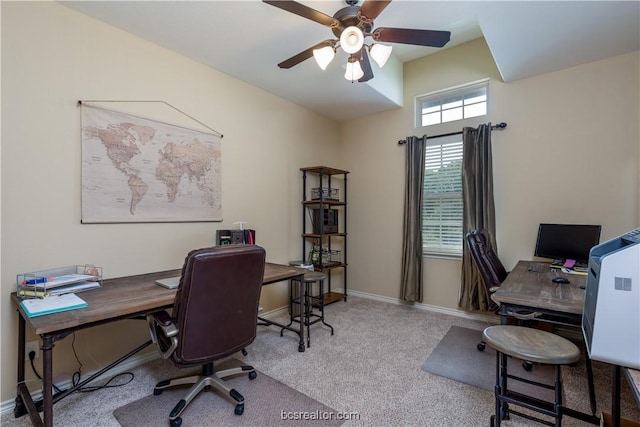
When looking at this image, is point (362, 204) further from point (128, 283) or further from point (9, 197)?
point (9, 197)

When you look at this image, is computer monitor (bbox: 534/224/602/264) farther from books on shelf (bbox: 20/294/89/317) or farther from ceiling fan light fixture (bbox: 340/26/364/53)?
books on shelf (bbox: 20/294/89/317)

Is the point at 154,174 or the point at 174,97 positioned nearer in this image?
the point at 154,174

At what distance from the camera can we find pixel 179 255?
2.76 metres

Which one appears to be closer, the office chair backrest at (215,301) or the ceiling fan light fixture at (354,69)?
the office chair backrest at (215,301)

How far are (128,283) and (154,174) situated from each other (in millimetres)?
930

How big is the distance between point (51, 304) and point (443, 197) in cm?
377

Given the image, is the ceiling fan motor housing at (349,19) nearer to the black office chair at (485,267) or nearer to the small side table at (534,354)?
the black office chair at (485,267)

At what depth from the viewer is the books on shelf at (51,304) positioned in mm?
1503

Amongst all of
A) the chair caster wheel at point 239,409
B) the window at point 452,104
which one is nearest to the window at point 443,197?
the window at point 452,104

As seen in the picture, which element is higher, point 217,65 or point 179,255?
point 217,65

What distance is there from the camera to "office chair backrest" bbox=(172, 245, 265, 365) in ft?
5.33

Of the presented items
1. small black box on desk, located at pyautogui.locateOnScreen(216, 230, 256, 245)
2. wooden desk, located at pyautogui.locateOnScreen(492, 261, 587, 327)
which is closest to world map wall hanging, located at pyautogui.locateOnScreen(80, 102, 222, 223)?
small black box on desk, located at pyautogui.locateOnScreen(216, 230, 256, 245)

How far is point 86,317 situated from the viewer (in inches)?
58.3

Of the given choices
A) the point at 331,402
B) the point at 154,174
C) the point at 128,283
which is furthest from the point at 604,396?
the point at 154,174
